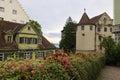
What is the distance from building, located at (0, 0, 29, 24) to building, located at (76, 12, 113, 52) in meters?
15.8

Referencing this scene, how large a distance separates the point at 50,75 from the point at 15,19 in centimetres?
4300

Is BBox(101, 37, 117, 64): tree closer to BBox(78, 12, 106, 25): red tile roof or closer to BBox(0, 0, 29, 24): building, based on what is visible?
BBox(0, 0, 29, 24): building

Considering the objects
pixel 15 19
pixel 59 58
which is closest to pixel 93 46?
pixel 15 19

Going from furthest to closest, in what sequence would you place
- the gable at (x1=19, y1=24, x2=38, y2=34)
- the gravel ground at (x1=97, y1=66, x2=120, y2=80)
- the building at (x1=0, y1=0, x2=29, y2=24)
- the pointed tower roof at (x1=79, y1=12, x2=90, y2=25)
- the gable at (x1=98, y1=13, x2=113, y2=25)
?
1. the gable at (x1=98, y1=13, x2=113, y2=25)
2. the pointed tower roof at (x1=79, y1=12, x2=90, y2=25)
3. the building at (x1=0, y1=0, x2=29, y2=24)
4. the gable at (x1=19, y1=24, x2=38, y2=34)
5. the gravel ground at (x1=97, y1=66, x2=120, y2=80)

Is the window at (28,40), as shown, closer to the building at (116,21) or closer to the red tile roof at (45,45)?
the red tile roof at (45,45)

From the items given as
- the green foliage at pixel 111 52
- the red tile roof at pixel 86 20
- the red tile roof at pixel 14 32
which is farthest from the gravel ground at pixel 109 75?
the red tile roof at pixel 86 20

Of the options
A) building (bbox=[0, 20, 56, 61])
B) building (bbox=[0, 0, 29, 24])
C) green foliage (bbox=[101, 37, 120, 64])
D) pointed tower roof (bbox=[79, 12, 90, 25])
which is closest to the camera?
green foliage (bbox=[101, 37, 120, 64])

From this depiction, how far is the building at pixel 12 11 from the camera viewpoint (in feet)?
149

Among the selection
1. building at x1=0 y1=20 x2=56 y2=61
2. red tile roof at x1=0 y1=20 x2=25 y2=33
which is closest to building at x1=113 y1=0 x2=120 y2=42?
building at x1=0 y1=20 x2=56 y2=61

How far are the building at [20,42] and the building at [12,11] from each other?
11.2 meters

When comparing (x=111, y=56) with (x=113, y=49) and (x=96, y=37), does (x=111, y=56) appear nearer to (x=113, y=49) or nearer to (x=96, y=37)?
(x=113, y=49)

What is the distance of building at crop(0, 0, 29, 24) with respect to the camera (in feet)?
149

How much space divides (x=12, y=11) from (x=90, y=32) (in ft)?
71.3

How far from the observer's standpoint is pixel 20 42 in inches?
1291
